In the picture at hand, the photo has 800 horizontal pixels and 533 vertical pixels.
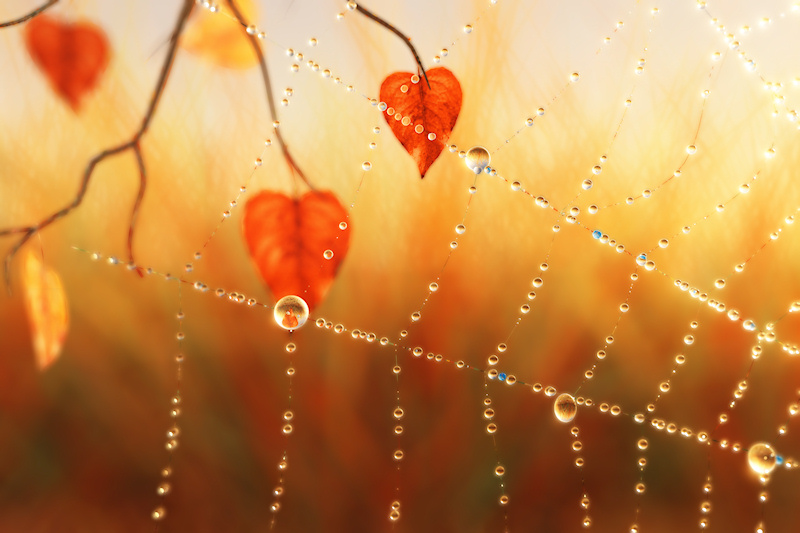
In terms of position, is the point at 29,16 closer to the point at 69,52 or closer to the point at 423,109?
the point at 69,52

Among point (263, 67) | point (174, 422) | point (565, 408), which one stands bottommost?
point (174, 422)

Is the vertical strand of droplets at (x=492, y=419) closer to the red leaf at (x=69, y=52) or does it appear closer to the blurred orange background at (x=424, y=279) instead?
the blurred orange background at (x=424, y=279)

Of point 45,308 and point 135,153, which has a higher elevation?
point 135,153

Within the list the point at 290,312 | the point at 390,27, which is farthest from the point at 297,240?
the point at 390,27

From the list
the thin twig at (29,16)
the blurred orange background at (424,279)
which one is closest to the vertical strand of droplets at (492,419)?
the blurred orange background at (424,279)

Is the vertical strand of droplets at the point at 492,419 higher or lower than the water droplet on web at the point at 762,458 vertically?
lower

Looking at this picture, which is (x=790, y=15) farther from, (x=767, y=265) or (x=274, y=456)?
Answer: (x=274, y=456)

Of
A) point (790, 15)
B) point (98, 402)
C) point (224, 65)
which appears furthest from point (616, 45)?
point (98, 402)
